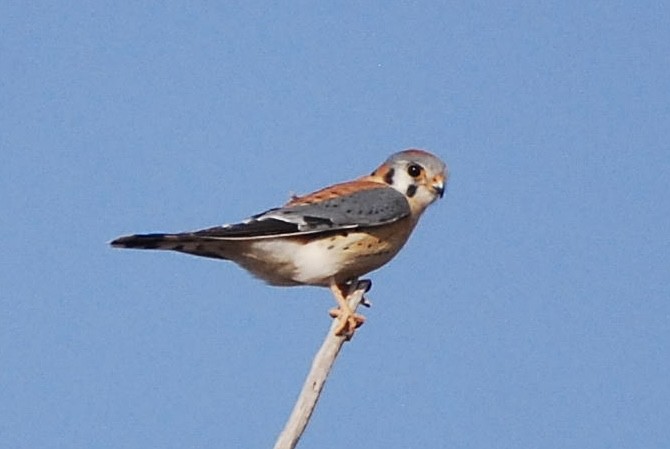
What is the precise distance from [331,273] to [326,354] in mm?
1254

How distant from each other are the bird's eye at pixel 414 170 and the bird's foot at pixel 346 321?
1.27m

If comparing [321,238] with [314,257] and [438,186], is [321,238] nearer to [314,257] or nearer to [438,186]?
[314,257]

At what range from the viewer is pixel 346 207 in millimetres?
7395

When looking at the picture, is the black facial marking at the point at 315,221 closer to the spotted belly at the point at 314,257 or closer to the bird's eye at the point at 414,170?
the spotted belly at the point at 314,257

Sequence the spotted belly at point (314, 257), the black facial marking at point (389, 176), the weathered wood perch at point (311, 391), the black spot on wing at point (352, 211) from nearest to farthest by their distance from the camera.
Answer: the weathered wood perch at point (311, 391) → the spotted belly at point (314, 257) → the black spot on wing at point (352, 211) → the black facial marking at point (389, 176)

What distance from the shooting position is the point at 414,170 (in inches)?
309

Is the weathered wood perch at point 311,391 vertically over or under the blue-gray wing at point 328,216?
→ under

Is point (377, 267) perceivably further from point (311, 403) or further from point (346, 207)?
point (311, 403)

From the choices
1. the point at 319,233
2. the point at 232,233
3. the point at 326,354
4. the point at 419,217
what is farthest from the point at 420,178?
the point at 326,354

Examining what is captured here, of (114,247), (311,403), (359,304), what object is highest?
(359,304)

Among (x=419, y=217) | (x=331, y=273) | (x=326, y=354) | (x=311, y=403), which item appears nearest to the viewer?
(x=311, y=403)

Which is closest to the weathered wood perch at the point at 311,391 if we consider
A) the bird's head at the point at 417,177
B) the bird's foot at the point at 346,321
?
the bird's foot at the point at 346,321

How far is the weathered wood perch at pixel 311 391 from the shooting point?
5359mm

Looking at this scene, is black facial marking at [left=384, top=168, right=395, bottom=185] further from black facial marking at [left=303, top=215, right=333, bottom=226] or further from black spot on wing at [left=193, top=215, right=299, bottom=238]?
black spot on wing at [left=193, top=215, right=299, bottom=238]
